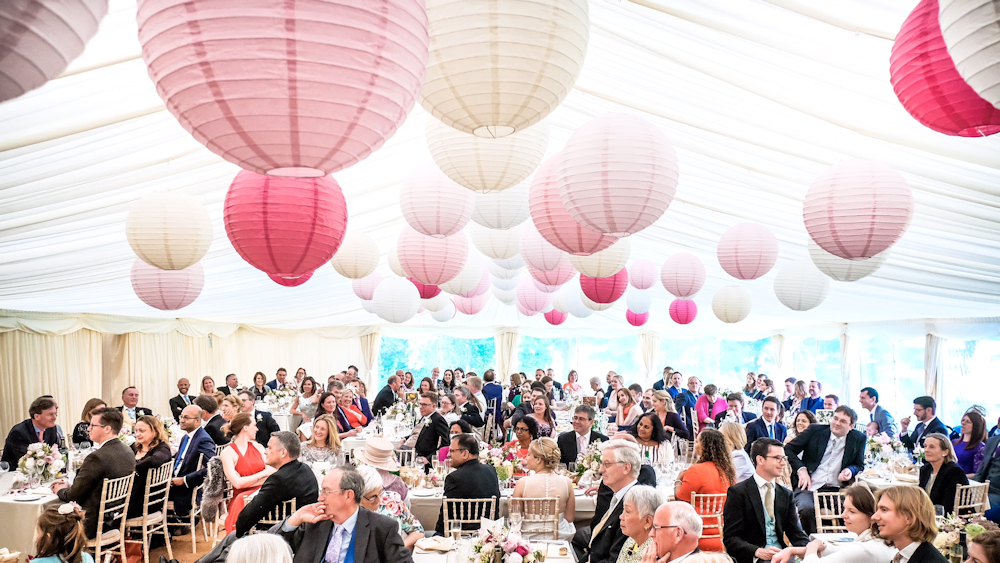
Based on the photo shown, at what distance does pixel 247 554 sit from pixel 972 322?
1264 cm

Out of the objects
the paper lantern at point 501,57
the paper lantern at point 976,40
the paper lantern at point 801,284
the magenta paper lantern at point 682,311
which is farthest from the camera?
the magenta paper lantern at point 682,311

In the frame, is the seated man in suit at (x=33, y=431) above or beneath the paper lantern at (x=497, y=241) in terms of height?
beneath

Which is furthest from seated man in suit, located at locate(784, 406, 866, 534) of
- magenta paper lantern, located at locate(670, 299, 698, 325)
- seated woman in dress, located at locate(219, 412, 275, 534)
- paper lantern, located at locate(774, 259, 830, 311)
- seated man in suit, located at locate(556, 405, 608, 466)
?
seated woman in dress, located at locate(219, 412, 275, 534)

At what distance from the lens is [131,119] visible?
4629 millimetres

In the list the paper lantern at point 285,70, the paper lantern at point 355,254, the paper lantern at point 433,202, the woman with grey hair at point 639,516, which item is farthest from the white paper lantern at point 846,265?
the paper lantern at point 285,70

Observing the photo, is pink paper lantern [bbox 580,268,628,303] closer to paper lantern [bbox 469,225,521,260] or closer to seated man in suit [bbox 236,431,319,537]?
paper lantern [bbox 469,225,521,260]

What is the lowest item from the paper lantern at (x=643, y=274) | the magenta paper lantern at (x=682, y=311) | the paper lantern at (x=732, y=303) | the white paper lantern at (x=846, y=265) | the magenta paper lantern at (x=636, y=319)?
the magenta paper lantern at (x=636, y=319)

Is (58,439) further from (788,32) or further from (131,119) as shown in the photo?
(788,32)

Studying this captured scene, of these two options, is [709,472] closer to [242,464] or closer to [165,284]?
[242,464]

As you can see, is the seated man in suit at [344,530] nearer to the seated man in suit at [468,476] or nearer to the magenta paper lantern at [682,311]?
the seated man in suit at [468,476]

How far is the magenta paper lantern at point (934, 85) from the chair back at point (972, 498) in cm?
509

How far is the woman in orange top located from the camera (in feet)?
16.7

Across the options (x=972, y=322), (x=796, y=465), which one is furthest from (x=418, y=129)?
(x=972, y=322)

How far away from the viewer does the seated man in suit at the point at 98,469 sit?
5598 mm
